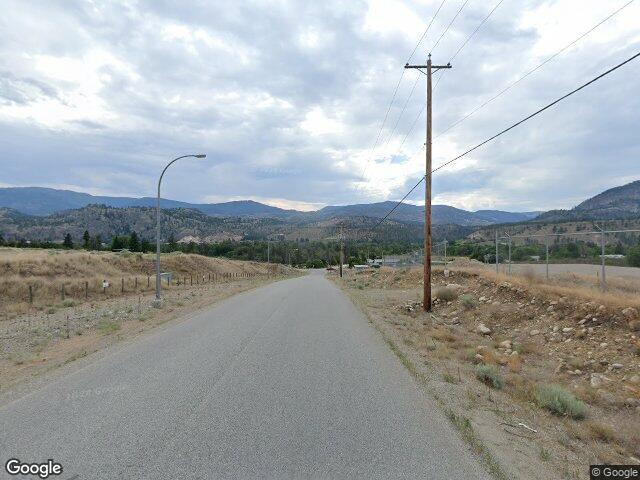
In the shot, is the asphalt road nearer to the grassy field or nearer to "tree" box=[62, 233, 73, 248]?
the grassy field

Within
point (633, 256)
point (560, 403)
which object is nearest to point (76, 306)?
point (633, 256)

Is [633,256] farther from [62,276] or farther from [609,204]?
[609,204]

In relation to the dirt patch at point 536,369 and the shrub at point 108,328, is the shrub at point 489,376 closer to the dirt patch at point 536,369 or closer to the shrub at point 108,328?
the dirt patch at point 536,369

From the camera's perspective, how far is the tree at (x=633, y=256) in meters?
18.6

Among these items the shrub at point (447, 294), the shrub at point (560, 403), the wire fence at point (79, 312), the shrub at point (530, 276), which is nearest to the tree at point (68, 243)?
the wire fence at point (79, 312)

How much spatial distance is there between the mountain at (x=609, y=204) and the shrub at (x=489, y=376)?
93920 millimetres

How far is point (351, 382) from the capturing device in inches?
326

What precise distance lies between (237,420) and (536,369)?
26.9 feet

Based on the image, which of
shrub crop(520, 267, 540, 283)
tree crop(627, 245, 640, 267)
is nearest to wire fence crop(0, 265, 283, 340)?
shrub crop(520, 267, 540, 283)

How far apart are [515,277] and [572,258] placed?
612 cm

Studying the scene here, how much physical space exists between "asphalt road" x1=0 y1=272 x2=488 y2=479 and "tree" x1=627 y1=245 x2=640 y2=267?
12949 millimetres

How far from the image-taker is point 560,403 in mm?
7930

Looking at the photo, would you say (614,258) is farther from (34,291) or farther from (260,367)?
(34,291)

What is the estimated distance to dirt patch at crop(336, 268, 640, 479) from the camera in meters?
6.16
